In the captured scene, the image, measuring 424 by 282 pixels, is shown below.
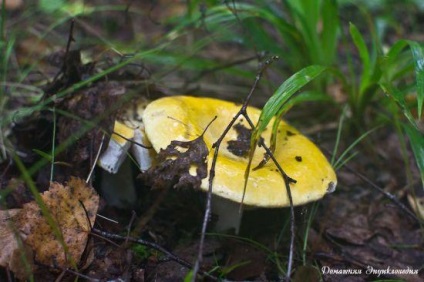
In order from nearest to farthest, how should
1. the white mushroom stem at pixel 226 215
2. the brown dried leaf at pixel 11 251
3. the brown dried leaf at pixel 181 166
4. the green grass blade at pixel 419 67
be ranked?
1. the brown dried leaf at pixel 11 251
2. the brown dried leaf at pixel 181 166
3. the green grass blade at pixel 419 67
4. the white mushroom stem at pixel 226 215

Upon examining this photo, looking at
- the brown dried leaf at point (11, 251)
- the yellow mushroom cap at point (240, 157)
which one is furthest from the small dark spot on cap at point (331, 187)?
the brown dried leaf at point (11, 251)

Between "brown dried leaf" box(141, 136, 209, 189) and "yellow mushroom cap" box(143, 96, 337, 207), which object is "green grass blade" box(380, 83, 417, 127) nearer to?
"yellow mushroom cap" box(143, 96, 337, 207)

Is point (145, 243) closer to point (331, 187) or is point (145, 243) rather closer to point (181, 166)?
point (181, 166)

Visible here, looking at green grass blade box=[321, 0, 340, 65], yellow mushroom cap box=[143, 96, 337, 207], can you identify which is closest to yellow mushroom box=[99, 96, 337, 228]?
yellow mushroom cap box=[143, 96, 337, 207]

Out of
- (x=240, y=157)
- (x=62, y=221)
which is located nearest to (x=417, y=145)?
(x=240, y=157)

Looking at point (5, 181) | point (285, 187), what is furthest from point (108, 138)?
point (285, 187)

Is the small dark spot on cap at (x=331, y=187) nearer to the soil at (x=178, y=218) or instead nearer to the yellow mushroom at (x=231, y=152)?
the yellow mushroom at (x=231, y=152)
